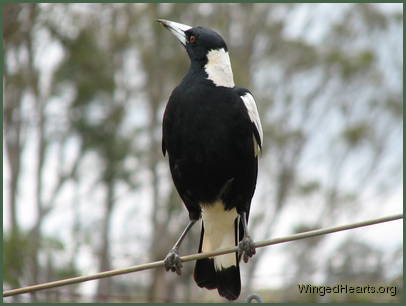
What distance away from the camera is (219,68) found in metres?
3.61

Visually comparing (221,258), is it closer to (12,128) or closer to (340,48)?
(12,128)

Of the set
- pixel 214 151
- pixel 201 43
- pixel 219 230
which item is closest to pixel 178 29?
pixel 201 43

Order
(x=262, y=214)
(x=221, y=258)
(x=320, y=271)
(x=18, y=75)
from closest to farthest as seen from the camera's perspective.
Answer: (x=221, y=258) < (x=18, y=75) < (x=262, y=214) < (x=320, y=271)

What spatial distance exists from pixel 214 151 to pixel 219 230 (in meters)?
0.55

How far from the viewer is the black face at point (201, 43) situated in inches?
146

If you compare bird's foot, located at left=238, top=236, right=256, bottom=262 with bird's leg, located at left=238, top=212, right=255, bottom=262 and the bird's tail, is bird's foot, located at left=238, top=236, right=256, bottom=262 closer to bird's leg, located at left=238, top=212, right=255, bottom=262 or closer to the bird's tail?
bird's leg, located at left=238, top=212, right=255, bottom=262

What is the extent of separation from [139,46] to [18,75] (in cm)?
253

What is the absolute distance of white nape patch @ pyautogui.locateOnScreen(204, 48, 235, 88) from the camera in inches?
140

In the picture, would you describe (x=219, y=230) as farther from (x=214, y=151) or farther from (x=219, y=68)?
(x=219, y=68)

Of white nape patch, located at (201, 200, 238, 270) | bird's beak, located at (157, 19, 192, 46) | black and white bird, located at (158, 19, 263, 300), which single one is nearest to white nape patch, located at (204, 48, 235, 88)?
black and white bird, located at (158, 19, 263, 300)

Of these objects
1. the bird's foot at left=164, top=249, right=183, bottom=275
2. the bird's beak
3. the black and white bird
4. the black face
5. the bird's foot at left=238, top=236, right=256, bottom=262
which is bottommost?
the bird's foot at left=164, top=249, right=183, bottom=275

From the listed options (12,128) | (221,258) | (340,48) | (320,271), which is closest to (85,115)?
(12,128)

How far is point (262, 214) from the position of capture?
17047 millimetres

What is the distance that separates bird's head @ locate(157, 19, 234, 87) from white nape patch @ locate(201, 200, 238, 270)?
24.2 inches
